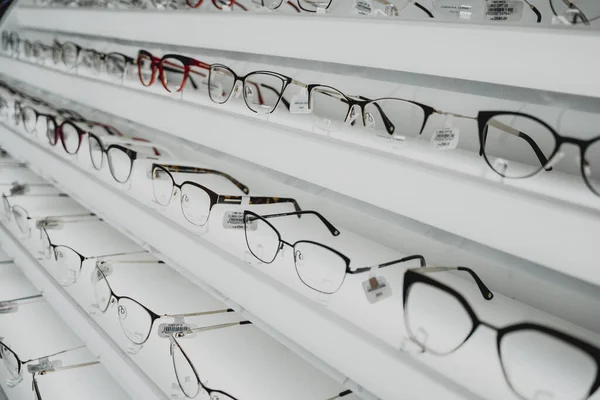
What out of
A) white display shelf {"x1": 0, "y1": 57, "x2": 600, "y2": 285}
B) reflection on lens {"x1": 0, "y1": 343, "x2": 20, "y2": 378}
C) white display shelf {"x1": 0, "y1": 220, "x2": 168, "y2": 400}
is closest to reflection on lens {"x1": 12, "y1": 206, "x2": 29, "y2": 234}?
white display shelf {"x1": 0, "y1": 220, "x2": 168, "y2": 400}

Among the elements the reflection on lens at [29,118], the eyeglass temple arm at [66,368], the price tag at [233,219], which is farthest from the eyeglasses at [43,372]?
the reflection on lens at [29,118]

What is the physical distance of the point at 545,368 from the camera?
386 mm

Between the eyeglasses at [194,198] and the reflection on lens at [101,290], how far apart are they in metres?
0.25

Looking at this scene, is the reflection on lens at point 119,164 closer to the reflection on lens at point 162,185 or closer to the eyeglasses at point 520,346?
the reflection on lens at point 162,185

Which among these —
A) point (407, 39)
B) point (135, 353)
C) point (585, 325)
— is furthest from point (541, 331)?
point (135, 353)

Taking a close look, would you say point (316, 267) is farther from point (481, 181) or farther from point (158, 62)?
point (158, 62)

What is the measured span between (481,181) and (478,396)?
0.22 meters

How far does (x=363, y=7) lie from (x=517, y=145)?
11.9 inches

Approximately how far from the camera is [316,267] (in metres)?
0.58

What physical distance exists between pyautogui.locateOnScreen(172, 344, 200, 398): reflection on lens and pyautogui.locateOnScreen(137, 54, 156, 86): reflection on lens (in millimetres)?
616

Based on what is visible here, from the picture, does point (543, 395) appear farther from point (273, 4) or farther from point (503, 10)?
point (273, 4)

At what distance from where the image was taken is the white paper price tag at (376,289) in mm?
510

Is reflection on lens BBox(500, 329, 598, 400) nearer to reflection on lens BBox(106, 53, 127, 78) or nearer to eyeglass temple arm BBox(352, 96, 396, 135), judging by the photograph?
eyeglass temple arm BBox(352, 96, 396, 135)

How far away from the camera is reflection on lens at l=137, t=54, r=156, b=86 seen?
3.25 ft
